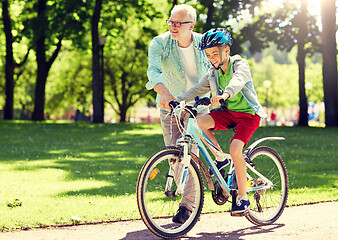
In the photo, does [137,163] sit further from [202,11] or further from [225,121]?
[202,11]

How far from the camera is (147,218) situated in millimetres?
4309

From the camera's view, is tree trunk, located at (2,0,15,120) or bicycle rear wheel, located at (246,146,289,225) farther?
tree trunk, located at (2,0,15,120)

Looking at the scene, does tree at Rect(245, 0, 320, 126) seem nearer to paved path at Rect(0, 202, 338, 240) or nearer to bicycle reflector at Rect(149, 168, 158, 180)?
paved path at Rect(0, 202, 338, 240)

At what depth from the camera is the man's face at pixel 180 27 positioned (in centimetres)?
491

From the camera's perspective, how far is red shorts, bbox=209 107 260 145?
4836 mm

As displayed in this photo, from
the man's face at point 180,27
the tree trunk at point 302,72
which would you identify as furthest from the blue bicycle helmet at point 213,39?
the tree trunk at point 302,72

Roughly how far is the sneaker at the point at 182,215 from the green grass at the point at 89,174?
0.89 metres

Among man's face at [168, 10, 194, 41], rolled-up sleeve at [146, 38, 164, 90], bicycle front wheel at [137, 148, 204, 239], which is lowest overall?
bicycle front wheel at [137, 148, 204, 239]

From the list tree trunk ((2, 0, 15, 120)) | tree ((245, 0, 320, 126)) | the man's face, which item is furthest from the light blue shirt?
tree trunk ((2, 0, 15, 120))

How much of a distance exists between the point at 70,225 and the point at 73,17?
2132cm

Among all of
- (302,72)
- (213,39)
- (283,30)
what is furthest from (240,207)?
(283,30)

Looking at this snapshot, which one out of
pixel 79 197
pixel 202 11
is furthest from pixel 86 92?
pixel 79 197

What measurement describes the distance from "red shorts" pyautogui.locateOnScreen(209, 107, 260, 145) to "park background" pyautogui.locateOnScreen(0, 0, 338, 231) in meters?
1.48

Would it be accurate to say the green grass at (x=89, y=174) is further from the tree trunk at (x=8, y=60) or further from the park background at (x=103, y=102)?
the tree trunk at (x=8, y=60)
